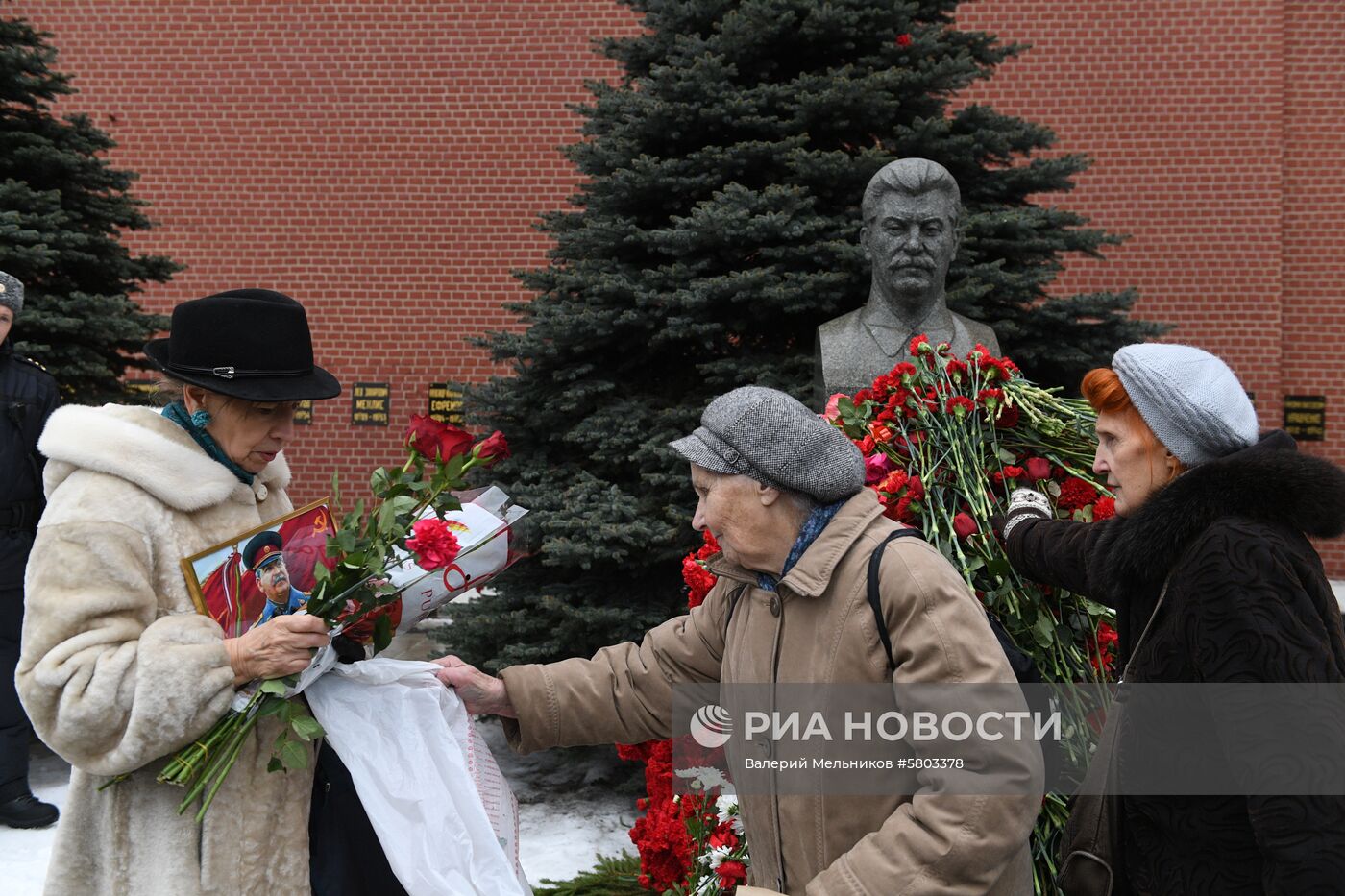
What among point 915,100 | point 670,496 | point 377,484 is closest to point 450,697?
point 377,484

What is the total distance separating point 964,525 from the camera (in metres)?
2.75

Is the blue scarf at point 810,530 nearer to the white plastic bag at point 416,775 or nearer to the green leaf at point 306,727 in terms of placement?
the white plastic bag at point 416,775

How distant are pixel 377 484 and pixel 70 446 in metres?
0.55

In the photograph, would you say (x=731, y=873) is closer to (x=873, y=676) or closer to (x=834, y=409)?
(x=834, y=409)

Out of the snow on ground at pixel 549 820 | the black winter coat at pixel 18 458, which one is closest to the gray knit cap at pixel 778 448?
Result: the snow on ground at pixel 549 820

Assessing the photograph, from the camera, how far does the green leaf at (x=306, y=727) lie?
1.85m

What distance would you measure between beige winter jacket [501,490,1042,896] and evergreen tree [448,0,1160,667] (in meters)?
3.05

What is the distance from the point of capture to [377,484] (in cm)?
198

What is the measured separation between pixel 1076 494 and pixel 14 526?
440cm

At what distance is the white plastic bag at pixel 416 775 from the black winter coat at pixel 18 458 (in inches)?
135

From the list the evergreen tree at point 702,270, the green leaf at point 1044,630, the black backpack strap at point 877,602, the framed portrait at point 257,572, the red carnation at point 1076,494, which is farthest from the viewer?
the evergreen tree at point 702,270

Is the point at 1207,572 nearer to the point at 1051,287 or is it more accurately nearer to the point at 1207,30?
the point at 1051,287

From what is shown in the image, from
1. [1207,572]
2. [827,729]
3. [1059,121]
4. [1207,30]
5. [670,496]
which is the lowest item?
[670,496]

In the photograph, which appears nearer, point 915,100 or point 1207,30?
point 915,100
